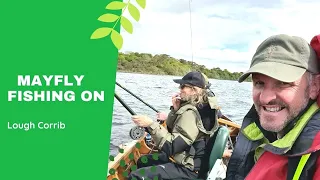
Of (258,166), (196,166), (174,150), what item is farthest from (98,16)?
(258,166)

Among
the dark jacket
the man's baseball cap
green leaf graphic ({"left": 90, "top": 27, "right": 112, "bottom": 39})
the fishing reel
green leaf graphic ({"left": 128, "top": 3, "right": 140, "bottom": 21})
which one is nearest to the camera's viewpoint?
green leaf graphic ({"left": 128, "top": 3, "right": 140, "bottom": 21})

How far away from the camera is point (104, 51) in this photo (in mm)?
3535

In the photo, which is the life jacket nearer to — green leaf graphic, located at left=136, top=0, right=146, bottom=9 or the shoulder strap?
the shoulder strap

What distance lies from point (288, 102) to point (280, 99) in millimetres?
34

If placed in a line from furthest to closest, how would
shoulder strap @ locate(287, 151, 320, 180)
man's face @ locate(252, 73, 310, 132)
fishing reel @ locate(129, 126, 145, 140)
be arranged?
1. fishing reel @ locate(129, 126, 145, 140)
2. man's face @ locate(252, 73, 310, 132)
3. shoulder strap @ locate(287, 151, 320, 180)

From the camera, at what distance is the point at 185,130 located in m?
3.64

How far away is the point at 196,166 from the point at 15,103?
1.79 meters

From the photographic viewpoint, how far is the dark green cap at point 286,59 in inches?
53.1

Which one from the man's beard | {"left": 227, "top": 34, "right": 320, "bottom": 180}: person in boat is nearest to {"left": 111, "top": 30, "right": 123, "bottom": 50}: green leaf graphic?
{"left": 227, "top": 34, "right": 320, "bottom": 180}: person in boat

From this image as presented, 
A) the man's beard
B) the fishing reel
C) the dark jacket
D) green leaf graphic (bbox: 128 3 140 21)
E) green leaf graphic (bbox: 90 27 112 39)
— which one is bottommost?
the fishing reel

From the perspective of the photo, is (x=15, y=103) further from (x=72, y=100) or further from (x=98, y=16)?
(x=98, y=16)

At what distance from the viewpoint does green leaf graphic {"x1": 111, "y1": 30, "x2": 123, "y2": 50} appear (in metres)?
3.12

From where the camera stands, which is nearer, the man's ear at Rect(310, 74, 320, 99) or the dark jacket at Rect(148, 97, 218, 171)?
the man's ear at Rect(310, 74, 320, 99)

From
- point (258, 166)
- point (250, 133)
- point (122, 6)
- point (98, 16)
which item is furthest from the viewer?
point (98, 16)
